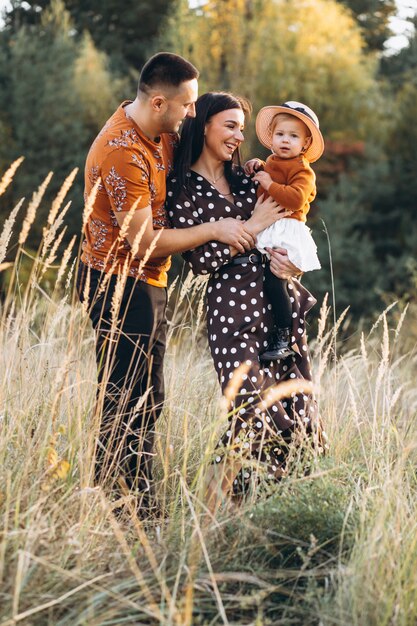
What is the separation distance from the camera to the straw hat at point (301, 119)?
12.6 feet

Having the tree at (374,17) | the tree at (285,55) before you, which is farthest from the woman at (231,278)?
the tree at (374,17)

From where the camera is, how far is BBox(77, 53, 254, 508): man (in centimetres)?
355

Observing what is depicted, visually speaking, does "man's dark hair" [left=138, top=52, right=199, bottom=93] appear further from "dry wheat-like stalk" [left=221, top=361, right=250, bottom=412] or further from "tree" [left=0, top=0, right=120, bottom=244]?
"tree" [left=0, top=0, right=120, bottom=244]

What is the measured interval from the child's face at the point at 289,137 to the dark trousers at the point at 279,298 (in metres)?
0.52

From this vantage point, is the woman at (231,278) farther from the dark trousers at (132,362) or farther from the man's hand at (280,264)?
the dark trousers at (132,362)

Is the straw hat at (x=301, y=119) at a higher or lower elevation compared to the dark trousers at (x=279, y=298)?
higher

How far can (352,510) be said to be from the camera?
3.00 m

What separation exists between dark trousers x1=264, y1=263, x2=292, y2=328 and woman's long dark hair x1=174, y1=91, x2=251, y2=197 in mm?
557

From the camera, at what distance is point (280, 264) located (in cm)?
378

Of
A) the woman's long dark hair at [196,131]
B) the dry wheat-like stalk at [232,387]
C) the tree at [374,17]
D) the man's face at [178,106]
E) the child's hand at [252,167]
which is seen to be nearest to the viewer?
the dry wheat-like stalk at [232,387]

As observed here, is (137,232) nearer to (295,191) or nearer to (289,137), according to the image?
(295,191)

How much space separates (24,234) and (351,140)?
21.1m

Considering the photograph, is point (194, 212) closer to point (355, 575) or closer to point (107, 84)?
point (355, 575)

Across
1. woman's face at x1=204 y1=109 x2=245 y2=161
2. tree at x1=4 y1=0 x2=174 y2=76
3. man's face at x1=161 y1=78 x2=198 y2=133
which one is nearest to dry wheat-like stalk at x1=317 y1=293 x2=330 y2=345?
woman's face at x1=204 y1=109 x2=245 y2=161
